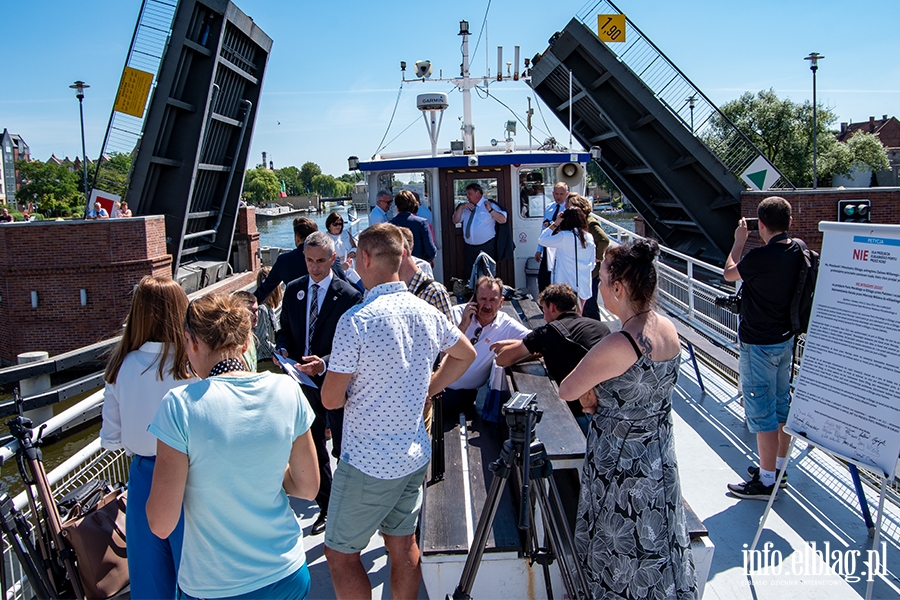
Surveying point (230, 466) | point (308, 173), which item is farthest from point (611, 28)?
point (308, 173)

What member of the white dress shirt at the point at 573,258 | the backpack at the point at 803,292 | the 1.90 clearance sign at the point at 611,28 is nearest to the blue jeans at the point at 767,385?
the backpack at the point at 803,292

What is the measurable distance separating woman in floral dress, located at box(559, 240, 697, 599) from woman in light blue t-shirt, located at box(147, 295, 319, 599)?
991 mm

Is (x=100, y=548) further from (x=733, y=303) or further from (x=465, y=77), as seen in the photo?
(x=465, y=77)

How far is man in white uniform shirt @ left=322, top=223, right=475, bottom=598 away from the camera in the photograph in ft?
7.61

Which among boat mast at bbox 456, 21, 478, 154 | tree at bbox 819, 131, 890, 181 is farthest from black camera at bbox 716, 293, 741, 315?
tree at bbox 819, 131, 890, 181

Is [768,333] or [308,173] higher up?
[308,173]

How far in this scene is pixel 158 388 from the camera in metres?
2.46

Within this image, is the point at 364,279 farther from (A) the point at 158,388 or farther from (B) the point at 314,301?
(B) the point at 314,301

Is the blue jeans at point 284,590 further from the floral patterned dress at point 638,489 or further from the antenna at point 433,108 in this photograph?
the antenna at point 433,108

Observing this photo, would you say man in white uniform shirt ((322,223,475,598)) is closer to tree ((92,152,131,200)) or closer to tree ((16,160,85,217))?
tree ((92,152,131,200))

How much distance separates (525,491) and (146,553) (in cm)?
132

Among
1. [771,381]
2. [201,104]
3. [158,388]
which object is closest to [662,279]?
[771,381]

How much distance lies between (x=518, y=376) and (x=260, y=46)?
11640mm

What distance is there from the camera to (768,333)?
3.73m
